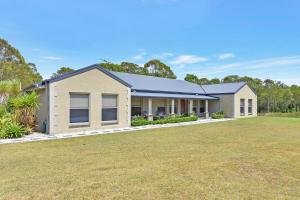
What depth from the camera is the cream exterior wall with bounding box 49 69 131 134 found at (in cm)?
1408

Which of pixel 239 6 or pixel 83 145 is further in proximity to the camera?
pixel 239 6

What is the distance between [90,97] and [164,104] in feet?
38.0

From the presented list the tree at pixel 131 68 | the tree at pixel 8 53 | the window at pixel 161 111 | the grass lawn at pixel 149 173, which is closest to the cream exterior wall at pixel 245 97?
the window at pixel 161 111

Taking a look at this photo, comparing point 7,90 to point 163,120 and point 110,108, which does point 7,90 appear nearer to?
point 110,108

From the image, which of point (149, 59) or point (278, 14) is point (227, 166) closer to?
point (278, 14)

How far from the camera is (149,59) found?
53.1 m

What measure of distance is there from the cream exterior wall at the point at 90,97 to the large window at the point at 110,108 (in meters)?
0.32

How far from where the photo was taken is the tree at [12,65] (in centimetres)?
→ 3044

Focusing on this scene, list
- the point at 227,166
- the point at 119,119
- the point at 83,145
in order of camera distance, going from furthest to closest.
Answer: the point at 119,119 < the point at 83,145 < the point at 227,166

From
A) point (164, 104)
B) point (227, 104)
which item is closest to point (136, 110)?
point (164, 104)

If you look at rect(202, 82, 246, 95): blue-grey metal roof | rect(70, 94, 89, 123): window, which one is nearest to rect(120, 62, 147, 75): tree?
rect(202, 82, 246, 95): blue-grey metal roof

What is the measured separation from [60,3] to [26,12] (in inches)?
135

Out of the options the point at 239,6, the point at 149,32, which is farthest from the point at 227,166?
the point at 149,32

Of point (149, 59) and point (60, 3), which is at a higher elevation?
point (149, 59)
